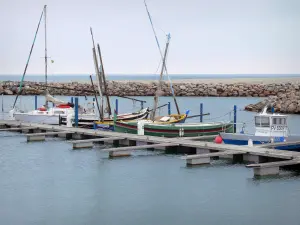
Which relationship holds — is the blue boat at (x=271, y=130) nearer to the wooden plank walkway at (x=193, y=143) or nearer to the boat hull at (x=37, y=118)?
the wooden plank walkway at (x=193, y=143)

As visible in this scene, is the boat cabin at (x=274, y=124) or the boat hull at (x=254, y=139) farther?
the boat cabin at (x=274, y=124)

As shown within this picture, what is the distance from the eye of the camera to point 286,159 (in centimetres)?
3102

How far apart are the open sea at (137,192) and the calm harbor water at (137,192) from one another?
4 centimetres

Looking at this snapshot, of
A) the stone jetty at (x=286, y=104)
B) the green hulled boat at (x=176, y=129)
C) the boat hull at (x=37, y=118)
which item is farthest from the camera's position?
the stone jetty at (x=286, y=104)

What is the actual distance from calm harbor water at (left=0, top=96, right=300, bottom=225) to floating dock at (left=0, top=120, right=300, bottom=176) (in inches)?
22.4

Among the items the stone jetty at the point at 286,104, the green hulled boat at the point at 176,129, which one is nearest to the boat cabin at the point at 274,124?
the green hulled boat at the point at 176,129

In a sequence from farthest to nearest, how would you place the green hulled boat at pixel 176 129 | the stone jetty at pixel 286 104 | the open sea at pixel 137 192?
the stone jetty at pixel 286 104 → the green hulled boat at pixel 176 129 → the open sea at pixel 137 192

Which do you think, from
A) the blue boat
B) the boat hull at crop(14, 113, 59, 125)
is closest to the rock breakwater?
the boat hull at crop(14, 113, 59, 125)

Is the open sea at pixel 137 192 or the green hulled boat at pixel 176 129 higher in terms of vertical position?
the green hulled boat at pixel 176 129

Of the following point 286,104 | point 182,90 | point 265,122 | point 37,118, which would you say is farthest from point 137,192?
point 182,90

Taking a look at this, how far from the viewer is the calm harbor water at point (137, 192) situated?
933 inches

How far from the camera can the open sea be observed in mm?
23672

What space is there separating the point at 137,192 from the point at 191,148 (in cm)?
952

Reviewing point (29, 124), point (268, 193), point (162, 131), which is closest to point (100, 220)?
point (268, 193)
